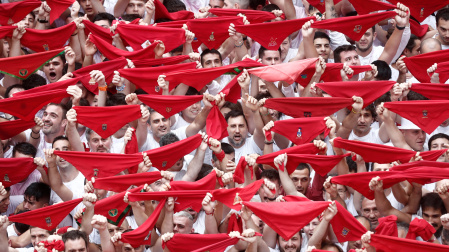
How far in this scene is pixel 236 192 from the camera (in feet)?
28.1

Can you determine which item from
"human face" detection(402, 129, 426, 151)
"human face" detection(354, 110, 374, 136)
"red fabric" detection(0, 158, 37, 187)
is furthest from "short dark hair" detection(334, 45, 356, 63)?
"red fabric" detection(0, 158, 37, 187)

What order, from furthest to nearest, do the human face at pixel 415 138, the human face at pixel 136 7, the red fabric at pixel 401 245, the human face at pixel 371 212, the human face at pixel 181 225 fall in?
the human face at pixel 136 7, the human face at pixel 415 138, the human face at pixel 371 212, the human face at pixel 181 225, the red fabric at pixel 401 245

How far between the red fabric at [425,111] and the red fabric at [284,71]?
94 centimetres

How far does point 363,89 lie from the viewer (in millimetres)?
9484

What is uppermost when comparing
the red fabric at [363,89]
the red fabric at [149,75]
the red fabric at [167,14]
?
the red fabric at [167,14]

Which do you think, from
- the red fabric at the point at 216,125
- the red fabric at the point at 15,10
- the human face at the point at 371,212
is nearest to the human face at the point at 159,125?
the red fabric at the point at 216,125

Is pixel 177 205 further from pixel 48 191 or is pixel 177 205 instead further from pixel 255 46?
pixel 255 46

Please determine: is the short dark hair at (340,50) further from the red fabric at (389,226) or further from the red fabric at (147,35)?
the red fabric at (389,226)

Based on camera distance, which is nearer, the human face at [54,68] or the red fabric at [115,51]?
the red fabric at [115,51]

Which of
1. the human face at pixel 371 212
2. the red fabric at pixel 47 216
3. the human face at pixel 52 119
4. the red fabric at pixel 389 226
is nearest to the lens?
the red fabric at pixel 389 226

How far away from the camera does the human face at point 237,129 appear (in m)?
9.62

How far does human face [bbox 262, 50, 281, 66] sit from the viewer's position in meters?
10.3

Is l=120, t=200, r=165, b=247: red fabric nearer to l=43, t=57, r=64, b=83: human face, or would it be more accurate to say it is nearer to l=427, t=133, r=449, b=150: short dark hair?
l=43, t=57, r=64, b=83: human face

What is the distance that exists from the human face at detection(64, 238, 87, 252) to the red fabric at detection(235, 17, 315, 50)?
3351 millimetres
